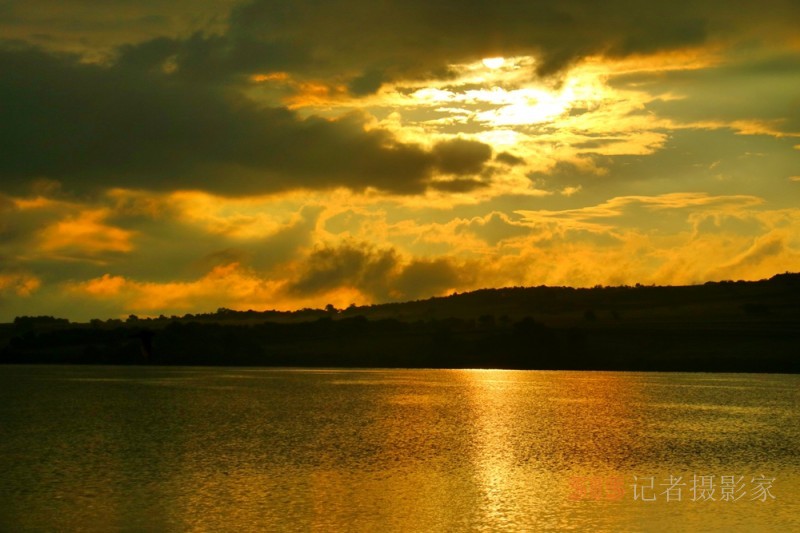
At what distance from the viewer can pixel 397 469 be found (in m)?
53.4

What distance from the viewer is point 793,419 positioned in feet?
309

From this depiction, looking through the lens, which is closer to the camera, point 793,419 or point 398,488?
point 398,488

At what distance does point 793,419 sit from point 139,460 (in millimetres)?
67812

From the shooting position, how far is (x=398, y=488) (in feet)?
152

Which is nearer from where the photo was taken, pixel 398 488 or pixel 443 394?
pixel 398 488

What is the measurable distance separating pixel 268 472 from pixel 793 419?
211ft

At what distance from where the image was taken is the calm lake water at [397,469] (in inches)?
1503

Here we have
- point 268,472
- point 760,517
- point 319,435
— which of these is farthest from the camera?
point 319,435

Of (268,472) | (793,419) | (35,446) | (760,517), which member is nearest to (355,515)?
(268,472)

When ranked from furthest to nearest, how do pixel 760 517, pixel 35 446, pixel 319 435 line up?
pixel 319 435, pixel 35 446, pixel 760 517

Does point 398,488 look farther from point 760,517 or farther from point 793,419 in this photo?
point 793,419

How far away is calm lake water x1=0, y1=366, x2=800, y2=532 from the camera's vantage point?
125 ft

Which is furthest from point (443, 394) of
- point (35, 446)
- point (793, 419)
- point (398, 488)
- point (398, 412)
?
point (398, 488)

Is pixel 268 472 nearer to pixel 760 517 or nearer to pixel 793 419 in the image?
pixel 760 517
